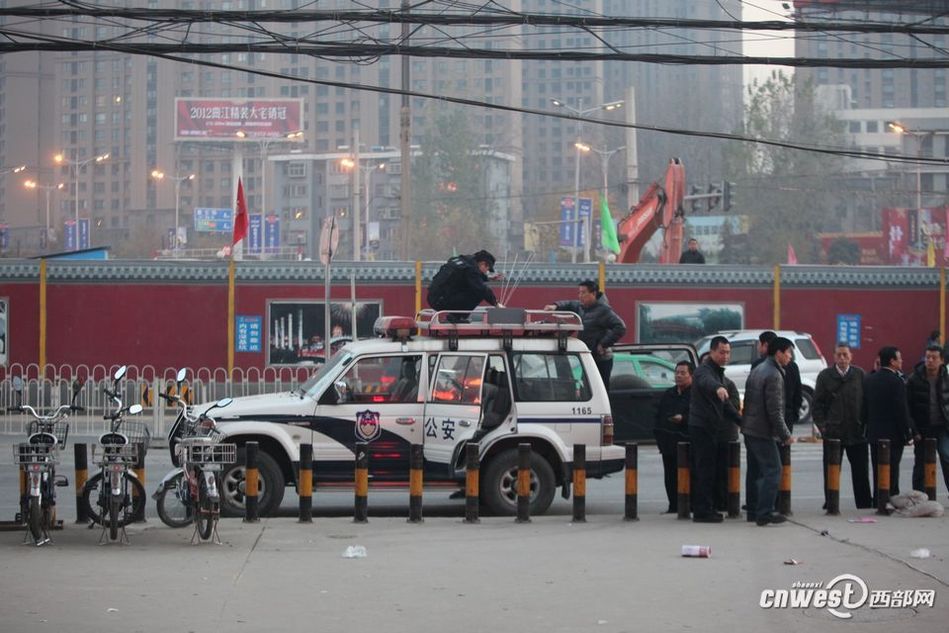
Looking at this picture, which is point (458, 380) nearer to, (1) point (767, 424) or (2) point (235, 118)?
(1) point (767, 424)

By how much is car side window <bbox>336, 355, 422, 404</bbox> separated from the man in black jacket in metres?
5.28

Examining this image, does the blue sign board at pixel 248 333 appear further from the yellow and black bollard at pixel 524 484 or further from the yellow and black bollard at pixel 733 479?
the yellow and black bollard at pixel 733 479

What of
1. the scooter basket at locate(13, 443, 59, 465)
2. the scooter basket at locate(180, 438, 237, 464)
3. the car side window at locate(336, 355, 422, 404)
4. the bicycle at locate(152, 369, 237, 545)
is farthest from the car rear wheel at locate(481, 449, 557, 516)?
the scooter basket at locate(13, 443, 59, 465)

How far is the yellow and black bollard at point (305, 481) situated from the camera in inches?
507

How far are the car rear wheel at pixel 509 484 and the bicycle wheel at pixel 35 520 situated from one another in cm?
442

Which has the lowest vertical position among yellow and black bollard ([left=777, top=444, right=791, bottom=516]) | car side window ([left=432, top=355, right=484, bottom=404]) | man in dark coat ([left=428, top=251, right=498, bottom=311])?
yellow and black bollard ([left=777, top=444, right=791, bottom=516])

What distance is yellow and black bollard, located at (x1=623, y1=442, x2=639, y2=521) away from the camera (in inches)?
516

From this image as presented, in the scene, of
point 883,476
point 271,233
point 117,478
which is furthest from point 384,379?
point 271,233

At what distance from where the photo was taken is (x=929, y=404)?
14234 mm

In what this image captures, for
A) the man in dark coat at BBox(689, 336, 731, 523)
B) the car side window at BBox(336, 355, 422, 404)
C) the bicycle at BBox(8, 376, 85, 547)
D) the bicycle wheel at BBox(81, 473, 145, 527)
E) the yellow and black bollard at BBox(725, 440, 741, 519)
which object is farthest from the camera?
the car side window at BBox(336, 355, 422, 404)

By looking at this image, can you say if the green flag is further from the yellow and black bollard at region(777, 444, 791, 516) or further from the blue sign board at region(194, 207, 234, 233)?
the blue sign board at region(194, 207, 234, 233)

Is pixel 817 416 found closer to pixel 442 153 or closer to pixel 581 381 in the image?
pixel 581 381

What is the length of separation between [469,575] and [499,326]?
13.4 feet

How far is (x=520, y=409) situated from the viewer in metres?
13.8
